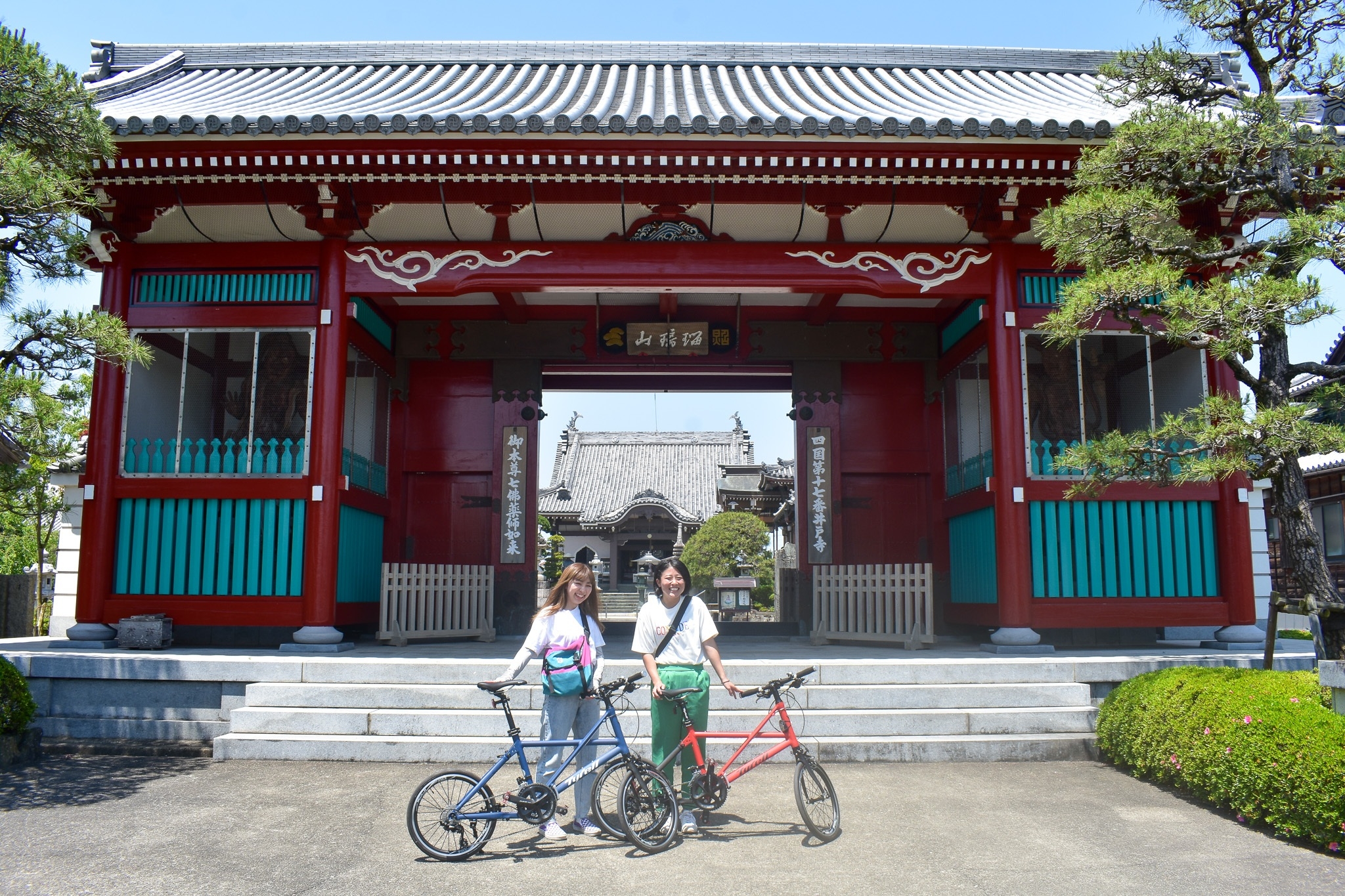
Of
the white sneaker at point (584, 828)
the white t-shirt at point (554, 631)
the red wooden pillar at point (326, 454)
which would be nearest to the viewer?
the white sneaker at point (584, 828)

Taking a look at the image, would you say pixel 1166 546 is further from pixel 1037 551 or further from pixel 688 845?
pixel 688 845

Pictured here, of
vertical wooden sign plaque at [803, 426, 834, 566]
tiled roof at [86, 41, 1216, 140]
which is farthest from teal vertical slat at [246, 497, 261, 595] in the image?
vertical wooden sign plaque at [803, 426, 834, 566]

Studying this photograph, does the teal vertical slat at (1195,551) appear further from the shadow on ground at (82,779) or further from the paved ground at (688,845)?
the shadow on ground at (82,779)

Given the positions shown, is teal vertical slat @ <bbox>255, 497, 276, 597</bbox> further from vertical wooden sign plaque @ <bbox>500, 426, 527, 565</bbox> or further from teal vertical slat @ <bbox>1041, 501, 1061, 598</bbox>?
teal vertical slat @ <bbox>1041, 501, 1061, 598</bbox>

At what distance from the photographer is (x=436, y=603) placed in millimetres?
9727

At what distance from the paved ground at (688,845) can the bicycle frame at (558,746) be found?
0.76ft

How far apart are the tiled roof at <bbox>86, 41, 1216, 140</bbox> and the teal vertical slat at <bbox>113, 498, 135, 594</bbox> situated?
11.1 feet

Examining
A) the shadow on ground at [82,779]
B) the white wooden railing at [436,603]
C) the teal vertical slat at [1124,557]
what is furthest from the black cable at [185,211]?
the teal vertical slat at [1124,557]

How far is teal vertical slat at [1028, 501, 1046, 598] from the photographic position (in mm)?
8453

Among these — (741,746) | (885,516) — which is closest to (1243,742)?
(741,746)

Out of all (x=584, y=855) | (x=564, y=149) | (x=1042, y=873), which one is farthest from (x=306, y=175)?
(x=1042, y=873)

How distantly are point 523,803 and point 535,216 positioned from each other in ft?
19.2

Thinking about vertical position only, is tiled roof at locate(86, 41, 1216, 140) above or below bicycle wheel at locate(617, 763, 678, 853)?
above

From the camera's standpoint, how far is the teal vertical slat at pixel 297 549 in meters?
8.41
